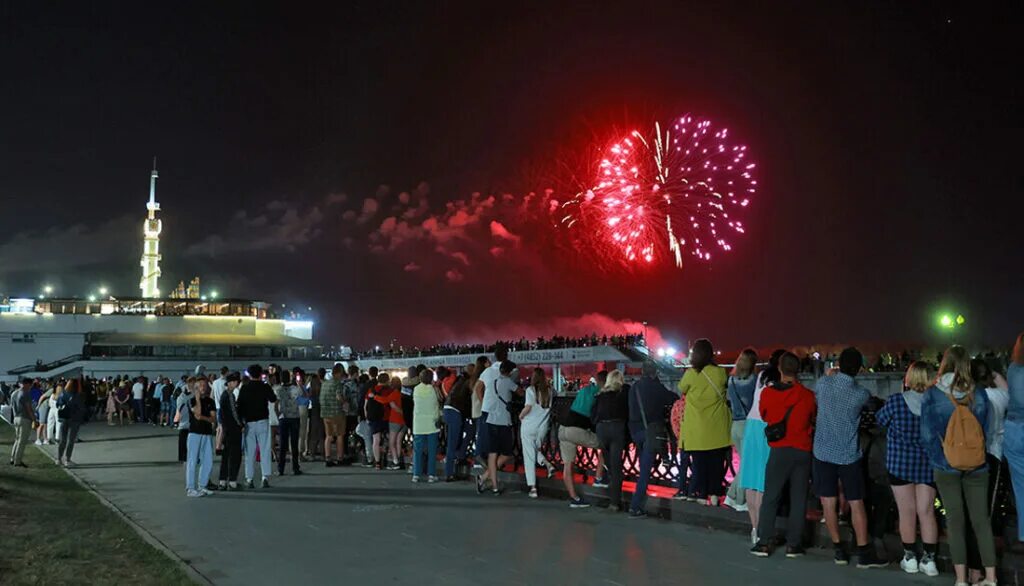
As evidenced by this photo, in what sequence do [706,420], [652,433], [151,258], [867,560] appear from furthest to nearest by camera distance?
[151,258] < [652,433] < [706,420] < [867,560]

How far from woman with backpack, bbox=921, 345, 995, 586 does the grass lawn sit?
6.00 m

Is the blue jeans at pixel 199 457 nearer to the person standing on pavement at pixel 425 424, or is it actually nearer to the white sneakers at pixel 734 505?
the person standing on pavement at pixel 425 424

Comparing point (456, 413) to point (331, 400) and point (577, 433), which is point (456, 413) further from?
point (331, 400)

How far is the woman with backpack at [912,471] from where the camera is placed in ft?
21.8

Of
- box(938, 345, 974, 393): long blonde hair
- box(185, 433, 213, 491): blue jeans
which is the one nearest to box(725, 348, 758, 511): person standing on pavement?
box(938, 345, 974, 393): long blonde hair

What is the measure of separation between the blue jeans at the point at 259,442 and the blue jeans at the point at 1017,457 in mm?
9685

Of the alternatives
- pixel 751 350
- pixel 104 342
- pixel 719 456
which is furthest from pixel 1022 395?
pixel 104 342

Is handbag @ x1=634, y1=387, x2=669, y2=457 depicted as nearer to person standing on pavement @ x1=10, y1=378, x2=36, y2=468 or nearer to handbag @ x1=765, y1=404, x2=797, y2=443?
handbag @ x1=765, y1=404, x2=797, y2=443

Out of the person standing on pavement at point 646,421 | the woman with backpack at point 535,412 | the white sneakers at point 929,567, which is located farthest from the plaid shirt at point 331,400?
the white sneakers at point 929,567

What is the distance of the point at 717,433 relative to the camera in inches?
360

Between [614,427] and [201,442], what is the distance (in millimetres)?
6059

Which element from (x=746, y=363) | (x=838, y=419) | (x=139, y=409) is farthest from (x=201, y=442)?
(x=139, y=409)

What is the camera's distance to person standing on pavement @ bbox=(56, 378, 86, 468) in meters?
16.1

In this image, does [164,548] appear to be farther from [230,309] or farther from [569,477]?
[230,309]
